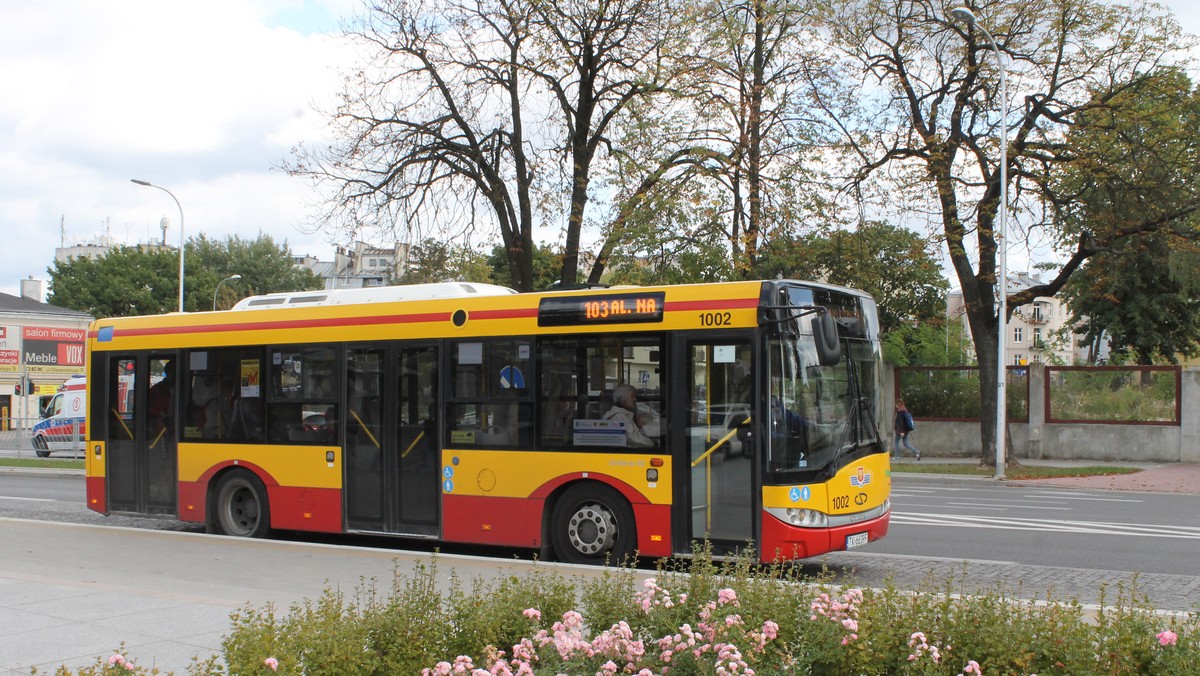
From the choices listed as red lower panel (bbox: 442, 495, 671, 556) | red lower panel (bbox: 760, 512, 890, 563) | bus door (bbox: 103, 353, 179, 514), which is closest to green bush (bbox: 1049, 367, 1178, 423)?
red lower panel (bbox: 760, 512, 890, 563)

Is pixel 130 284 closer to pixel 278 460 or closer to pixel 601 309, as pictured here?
pixel 278 460

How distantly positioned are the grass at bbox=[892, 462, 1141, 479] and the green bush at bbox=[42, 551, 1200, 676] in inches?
826

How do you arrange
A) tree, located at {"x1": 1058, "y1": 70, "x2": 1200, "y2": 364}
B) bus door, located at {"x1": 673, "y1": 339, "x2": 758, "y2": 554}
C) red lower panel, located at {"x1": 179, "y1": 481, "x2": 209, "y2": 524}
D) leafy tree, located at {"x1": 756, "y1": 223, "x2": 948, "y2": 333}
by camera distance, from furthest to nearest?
leafy tree, located at {"x1": 756, "y1": 223, "x2": 948, "y2": 333}
tree, located at {"x1": 1058, "y1": 70, "x2": 1200, "y2": 364}
red lower panel, located at {"x1": 179, "y1": 481, "x2": 209, "y2": 524}
bus door, located at {"x1": 673, "y1": 339, "x2": 758, "y2": 554}

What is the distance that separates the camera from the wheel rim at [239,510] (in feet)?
44.3

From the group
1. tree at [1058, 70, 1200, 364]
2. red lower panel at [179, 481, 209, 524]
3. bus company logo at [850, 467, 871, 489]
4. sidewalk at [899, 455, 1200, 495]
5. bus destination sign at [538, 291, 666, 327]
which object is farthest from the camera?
tree at [1058, 70, 1200, 364]

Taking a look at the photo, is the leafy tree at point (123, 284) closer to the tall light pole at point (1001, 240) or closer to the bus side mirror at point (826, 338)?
the tall light pole at point (1001, 240)

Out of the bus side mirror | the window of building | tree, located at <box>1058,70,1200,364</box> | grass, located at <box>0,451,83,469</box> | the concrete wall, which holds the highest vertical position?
tree, located at <box>1058,70,1200,364</box>

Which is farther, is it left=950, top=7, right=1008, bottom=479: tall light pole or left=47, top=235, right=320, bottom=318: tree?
left=47, top=235, right=320, bottom=318: tree

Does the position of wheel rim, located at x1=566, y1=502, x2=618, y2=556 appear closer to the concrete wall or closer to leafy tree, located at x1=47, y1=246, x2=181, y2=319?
the concrete wall

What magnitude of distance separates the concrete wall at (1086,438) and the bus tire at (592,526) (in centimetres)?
1950

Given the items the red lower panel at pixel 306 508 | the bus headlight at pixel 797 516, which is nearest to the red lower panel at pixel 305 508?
the red lower panel at pixel 306 508

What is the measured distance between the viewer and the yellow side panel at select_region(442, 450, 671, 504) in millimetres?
10398

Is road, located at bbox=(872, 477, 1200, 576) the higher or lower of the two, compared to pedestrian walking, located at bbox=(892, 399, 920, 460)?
lower

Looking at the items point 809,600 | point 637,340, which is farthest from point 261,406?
point 809,600
